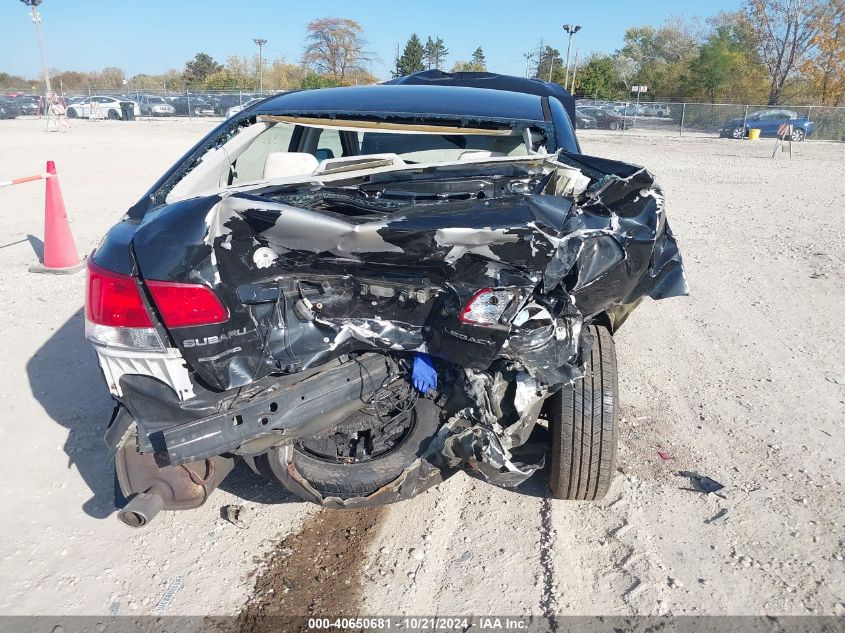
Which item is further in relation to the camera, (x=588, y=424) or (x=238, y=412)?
(x=588, y=424)

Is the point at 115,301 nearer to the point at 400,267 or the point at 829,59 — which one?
the point at 400,267

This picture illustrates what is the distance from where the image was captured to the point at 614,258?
2236 millimetres

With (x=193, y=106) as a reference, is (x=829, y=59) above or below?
above

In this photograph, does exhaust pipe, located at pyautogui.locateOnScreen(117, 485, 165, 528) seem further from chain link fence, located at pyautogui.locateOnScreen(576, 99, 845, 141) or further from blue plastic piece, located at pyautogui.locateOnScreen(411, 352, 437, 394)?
chain link fence, located at pyautogui.locateOnScreen(576, 99, 845, 141)

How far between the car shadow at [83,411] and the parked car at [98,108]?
34.2 m

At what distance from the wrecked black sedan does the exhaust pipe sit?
0.01 m

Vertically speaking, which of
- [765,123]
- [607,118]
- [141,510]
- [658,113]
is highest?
[658,113]

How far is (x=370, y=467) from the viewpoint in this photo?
2.35 metres

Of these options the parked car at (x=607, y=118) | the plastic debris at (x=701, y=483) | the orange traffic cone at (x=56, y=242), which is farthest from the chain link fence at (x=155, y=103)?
the plastic debris at (x=701, y=483)

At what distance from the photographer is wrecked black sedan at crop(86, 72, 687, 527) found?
2031 millimetres

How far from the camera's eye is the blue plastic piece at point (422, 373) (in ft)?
7.41

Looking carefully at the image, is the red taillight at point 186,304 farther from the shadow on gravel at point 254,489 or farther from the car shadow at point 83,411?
the shadow on gravel at point 254,489

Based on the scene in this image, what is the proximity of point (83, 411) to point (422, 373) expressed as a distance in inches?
95.6

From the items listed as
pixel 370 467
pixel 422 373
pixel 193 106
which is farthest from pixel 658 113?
pixel 370 467
